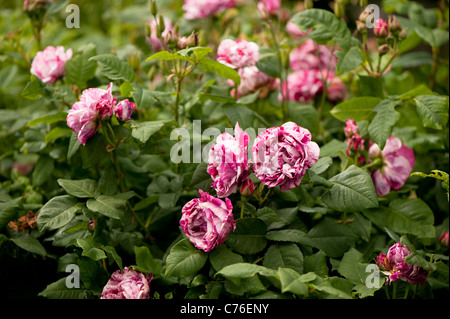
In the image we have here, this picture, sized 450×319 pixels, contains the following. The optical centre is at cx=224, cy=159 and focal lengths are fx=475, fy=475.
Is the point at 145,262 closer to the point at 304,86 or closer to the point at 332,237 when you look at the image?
the point at 332,237

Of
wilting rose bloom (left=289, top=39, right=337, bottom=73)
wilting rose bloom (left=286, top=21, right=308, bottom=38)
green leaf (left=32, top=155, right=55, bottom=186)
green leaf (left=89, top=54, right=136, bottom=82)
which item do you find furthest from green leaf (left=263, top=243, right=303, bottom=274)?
wilting rose bloom (left=286, top=21, right=308, bottom=38)

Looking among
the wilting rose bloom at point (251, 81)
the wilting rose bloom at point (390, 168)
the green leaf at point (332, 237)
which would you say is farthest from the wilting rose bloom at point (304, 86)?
the green leaf at point (332, 237)

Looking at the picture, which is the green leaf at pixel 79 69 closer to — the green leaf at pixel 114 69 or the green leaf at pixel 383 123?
the green leaf at pixel 114 69

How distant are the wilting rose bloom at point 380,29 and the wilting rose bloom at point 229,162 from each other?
0.46m

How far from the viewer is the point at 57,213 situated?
842 millimetres

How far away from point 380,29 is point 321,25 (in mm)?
130

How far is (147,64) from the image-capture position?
4.17 ft

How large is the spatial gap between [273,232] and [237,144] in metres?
0.20

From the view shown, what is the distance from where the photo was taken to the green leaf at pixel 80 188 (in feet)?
2.85

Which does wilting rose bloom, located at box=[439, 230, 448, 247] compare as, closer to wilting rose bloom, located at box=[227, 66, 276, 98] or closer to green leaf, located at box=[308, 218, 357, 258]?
green leaf, located at box=[308, 218, 357, 258]

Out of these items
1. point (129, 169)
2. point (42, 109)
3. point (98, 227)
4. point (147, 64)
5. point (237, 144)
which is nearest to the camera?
point (237, 144)

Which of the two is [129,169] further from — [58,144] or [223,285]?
[223,285]

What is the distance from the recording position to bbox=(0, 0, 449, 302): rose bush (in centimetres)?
79
